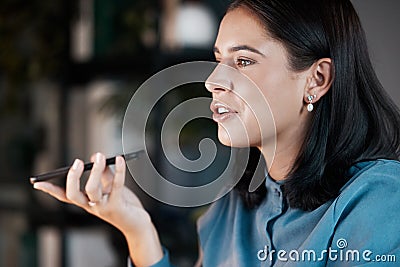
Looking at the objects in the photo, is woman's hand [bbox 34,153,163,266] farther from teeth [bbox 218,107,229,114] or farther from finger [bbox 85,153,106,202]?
teeth [bbox 218,107,229,114]

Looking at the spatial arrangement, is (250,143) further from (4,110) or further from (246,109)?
(4,110)

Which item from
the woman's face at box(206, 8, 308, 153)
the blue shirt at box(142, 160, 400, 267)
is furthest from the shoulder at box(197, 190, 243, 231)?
the woman's face at box(206, 8, 308, 153)

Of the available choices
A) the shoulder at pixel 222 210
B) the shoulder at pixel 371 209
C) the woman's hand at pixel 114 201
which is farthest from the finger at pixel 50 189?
the shoulder at pixel 371 209

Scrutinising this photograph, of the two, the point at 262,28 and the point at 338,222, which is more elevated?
the point at 262,28

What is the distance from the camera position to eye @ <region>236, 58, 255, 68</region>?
606 mm

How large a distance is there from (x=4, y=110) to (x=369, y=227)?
1549 millimetres

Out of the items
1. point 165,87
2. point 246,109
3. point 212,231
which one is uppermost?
point 165,87

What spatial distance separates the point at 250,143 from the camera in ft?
2.09

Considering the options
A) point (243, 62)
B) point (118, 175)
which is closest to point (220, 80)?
point (243, 62)

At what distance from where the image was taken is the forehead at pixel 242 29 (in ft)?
1.98

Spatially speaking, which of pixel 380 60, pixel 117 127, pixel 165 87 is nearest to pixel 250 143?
pixel 380 60

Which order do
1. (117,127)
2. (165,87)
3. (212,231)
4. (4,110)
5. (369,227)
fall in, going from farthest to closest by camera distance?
(4,110) < (117,127) < (165,87) < (212,231) < (369,227)

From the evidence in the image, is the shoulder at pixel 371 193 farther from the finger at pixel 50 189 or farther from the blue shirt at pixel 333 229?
the finger at pixel 50 189

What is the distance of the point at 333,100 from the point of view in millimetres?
614
